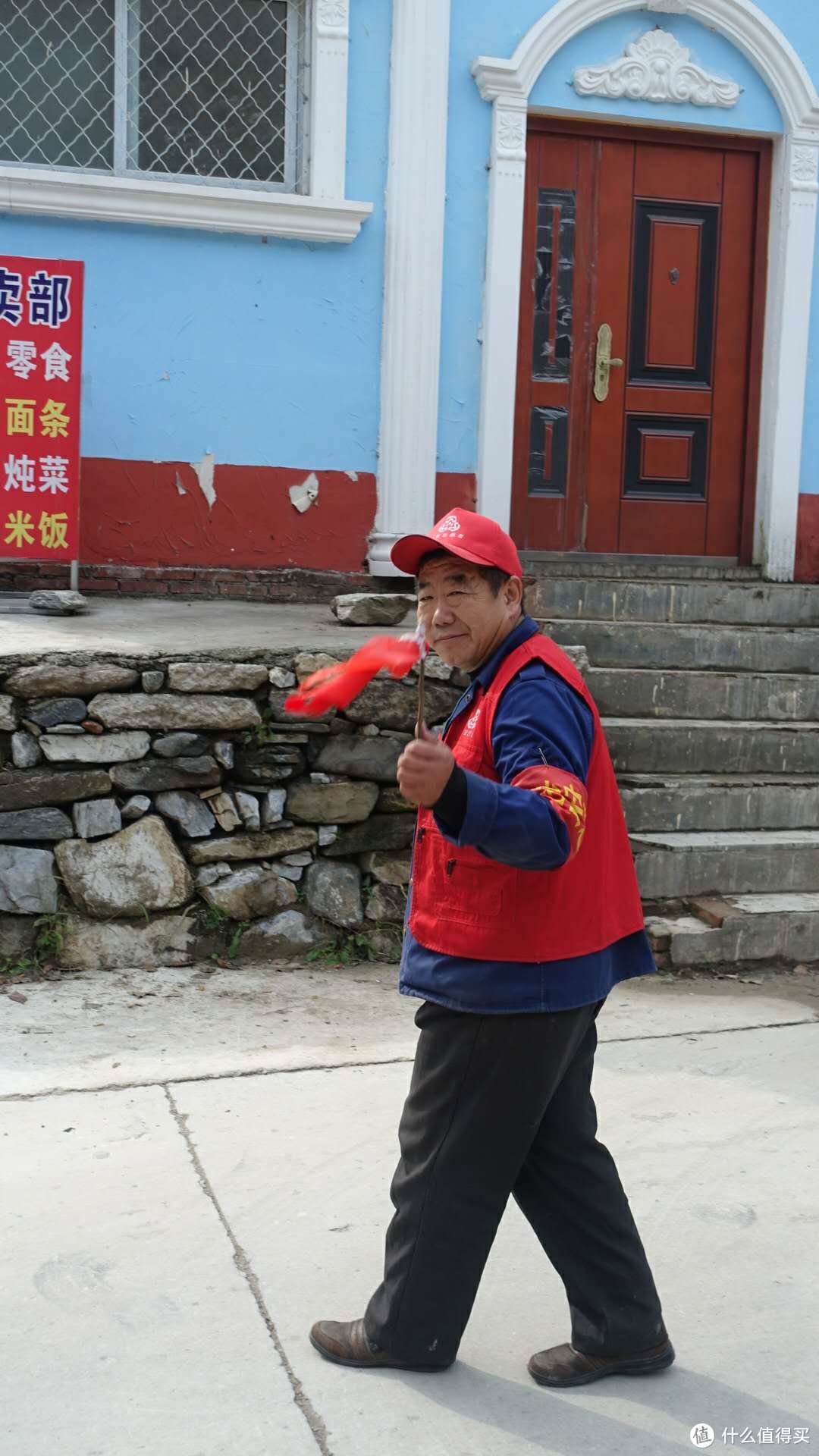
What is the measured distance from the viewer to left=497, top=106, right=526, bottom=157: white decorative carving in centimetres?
683

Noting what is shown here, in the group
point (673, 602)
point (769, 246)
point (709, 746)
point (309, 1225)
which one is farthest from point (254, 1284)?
point (769, 246)

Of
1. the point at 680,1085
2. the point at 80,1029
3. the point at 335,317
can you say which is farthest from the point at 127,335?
the point at 680,1085

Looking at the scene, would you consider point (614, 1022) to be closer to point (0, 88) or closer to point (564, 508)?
point (564, 508)

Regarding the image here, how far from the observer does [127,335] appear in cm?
662

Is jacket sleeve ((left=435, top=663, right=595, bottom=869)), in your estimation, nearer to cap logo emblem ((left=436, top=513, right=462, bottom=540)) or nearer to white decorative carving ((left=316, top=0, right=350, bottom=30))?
cap logo emblem ((left=436, top=513, right=462, bottom=540))

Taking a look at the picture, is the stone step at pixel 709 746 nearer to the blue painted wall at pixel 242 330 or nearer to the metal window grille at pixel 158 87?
the blue painted wall at pixel 242 330

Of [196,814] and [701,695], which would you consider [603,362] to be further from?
[196,814]

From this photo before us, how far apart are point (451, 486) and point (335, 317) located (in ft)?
3.40

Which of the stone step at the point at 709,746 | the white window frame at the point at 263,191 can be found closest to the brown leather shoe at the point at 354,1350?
the stone step at the point at 709,746

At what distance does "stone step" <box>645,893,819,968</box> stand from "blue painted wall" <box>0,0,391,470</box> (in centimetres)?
319

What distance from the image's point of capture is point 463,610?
2.33 meters

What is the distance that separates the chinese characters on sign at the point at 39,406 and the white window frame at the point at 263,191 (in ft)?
2.85

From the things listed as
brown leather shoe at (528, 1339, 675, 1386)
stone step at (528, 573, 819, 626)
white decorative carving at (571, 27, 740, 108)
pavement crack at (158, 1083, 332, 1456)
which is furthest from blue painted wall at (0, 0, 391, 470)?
brown leather shoe at (528, 1339, 675, 1386)

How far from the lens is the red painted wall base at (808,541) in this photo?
747 centimetres
